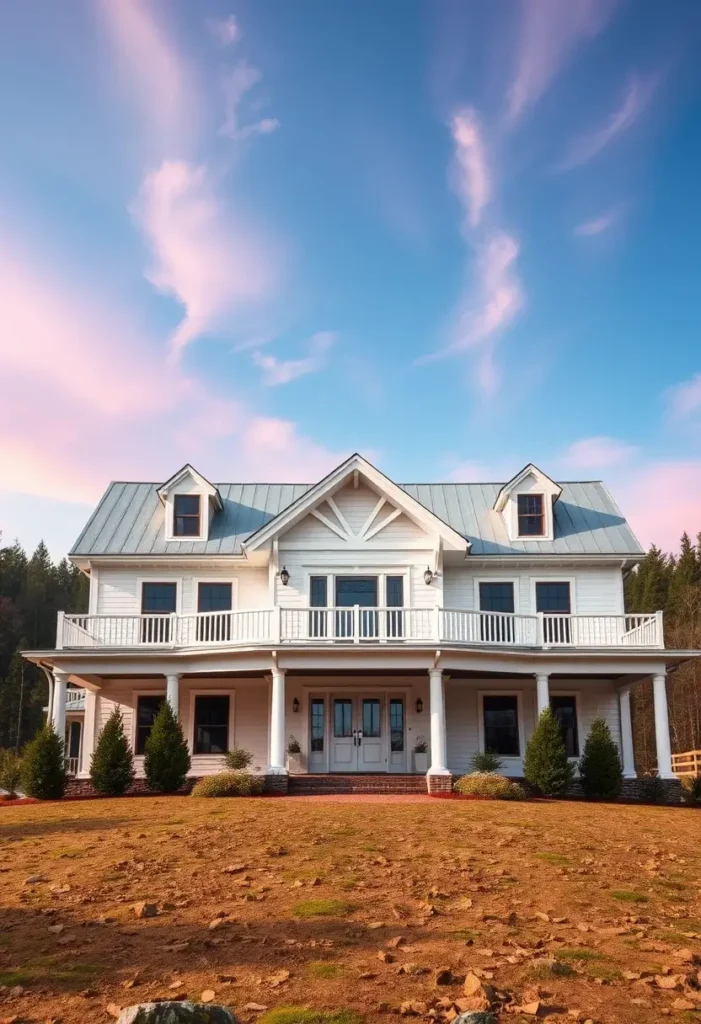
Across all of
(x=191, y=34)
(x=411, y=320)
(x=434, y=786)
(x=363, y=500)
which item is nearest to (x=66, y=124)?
(x=191, y=34)

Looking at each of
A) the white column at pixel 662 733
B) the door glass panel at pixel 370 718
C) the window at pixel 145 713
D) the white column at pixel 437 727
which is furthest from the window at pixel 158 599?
the white column at pixel 662 733

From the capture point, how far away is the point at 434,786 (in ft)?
68.0

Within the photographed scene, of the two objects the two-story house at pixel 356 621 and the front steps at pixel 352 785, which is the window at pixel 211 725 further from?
the front steps at pixel 352 785

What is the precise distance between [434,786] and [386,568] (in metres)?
6.43

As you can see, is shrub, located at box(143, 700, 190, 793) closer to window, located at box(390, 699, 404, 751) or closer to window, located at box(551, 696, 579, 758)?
window, located at box(390, 699, 404, 751)

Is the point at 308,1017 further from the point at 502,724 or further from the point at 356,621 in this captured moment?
the point at 502,724

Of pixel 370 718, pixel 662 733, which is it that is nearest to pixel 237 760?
pixel 370 718

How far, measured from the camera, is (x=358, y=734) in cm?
2466

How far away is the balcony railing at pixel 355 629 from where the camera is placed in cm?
2222

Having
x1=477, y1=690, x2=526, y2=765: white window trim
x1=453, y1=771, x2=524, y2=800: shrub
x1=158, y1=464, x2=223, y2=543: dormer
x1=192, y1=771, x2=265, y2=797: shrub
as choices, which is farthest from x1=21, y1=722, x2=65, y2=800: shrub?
x1=477, y1=690, x2=526, y2=765: white window trim

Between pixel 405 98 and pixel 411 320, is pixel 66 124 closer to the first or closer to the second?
pixel 405 98

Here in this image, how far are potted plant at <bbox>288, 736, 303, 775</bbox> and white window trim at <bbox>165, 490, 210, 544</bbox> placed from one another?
641 cm

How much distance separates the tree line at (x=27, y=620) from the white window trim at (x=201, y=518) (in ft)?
111

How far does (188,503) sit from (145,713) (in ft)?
20.0
